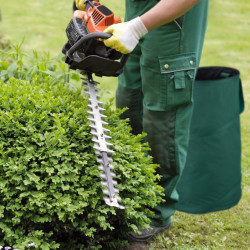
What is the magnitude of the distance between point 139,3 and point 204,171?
49.5 inches

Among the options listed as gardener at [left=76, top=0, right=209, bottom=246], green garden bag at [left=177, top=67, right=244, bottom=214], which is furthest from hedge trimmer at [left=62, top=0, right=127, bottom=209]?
green garden bag at [left=177, top=67, right=244, bottom=214]

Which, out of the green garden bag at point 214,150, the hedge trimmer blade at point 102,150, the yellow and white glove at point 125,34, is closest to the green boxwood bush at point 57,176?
the hedge trimmer blade at point 102,150

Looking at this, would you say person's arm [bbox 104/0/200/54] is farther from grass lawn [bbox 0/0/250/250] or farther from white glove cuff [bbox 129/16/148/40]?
grass lawn [bbox 0/0/250/250]

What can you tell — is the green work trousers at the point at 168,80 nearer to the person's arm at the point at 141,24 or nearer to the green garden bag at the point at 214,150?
the person's arm at the point at 141,24

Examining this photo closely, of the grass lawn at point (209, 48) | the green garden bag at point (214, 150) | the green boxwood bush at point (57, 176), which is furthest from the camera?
the green garden bag at point (214, 150)

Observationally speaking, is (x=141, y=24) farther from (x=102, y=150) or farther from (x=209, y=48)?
(x=209, y=48)

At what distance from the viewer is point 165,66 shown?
2.45 meters

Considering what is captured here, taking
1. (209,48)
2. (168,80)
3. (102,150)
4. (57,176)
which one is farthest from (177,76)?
(209,48)

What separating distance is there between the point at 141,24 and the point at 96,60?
269 millimetres

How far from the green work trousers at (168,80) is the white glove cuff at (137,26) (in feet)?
0.87

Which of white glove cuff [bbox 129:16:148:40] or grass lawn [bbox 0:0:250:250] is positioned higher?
white glove cuff [bbox 129:16:148:40]

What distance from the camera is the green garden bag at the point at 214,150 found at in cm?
305

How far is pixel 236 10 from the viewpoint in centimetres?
923

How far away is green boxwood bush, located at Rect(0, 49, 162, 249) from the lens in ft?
6.98
